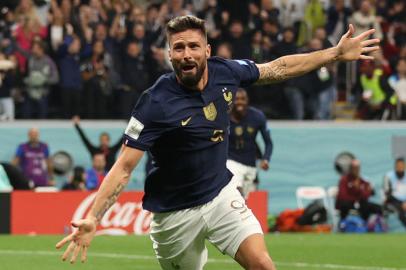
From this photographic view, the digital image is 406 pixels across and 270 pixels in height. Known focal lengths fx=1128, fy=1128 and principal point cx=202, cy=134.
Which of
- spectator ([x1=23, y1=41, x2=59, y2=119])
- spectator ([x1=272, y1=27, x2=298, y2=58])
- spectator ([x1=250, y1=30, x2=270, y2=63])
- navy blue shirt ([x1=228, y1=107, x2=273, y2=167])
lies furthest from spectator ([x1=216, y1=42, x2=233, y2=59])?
navy blue shirt ([x1=228, y1=107, x2=273, y2=167])

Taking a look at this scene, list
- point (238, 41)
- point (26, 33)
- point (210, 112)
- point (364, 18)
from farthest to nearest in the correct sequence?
point (364, 18) → point (238, 41) → point (26, 33) → point (210, 112)

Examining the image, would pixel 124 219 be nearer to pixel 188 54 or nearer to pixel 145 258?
pixel 145 258

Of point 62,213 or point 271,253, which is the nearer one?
point 271,253

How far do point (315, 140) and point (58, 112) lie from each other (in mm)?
5526

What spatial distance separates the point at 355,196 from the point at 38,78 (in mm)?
6774

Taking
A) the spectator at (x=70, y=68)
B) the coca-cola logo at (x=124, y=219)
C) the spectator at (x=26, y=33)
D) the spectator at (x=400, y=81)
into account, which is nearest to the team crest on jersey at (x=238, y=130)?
the coca-cola logo at (x=124, y=219)

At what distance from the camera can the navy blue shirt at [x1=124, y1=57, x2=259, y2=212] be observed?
7777mm

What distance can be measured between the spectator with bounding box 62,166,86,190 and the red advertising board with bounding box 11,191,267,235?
1.94 m

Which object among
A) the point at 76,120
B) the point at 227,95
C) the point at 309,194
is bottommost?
the point at 309,194

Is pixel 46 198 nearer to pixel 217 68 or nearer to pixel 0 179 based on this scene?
pixel 0 179

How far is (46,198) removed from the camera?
19828 mm

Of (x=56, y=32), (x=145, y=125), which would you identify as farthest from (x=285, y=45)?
(x=145, y=125)

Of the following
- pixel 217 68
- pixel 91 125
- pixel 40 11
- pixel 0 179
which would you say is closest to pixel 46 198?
pixel 0 179

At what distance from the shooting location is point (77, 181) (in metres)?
22.0
